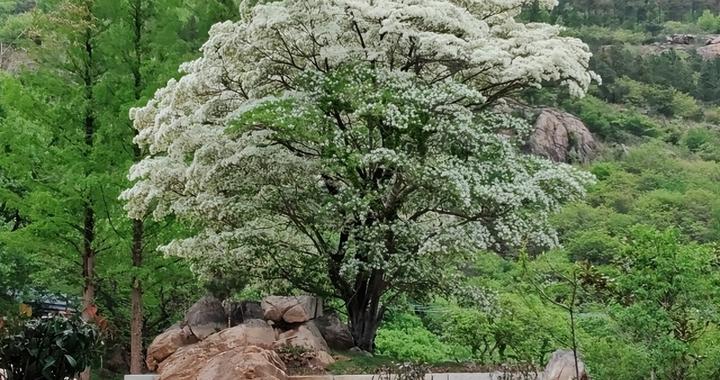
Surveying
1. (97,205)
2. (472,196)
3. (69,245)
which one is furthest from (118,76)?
(472,196)

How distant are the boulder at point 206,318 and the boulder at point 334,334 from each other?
144 centimetres

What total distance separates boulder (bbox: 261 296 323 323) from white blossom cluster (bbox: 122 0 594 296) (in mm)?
631

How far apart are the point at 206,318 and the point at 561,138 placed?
38.9 m

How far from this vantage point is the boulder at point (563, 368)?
31.5 feet

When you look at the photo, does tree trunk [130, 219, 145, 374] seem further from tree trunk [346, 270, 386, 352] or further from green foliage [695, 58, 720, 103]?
green foliage [695, 58, 720, 103]

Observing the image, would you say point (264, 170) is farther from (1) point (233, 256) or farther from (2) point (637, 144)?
(2) point (637, 144)

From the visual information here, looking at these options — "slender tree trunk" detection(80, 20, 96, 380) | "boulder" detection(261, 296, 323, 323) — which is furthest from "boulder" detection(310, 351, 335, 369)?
"slender tree trunk" detection(80, 20, 96, 380)

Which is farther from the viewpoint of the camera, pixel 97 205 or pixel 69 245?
pixel 69 245

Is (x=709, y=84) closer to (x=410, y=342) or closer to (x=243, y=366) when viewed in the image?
(x=410, y=342)

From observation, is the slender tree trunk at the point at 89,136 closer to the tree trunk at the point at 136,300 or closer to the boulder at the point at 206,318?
the tree trunk at the point at 136,300

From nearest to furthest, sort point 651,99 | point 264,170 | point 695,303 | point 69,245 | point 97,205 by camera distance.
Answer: point 695,303 < point 264,170 < point 97,205 < point 69,245 < point 651,99

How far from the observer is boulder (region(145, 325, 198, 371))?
11.9 meters

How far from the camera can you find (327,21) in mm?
11977

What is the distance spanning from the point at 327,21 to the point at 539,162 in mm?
3865
